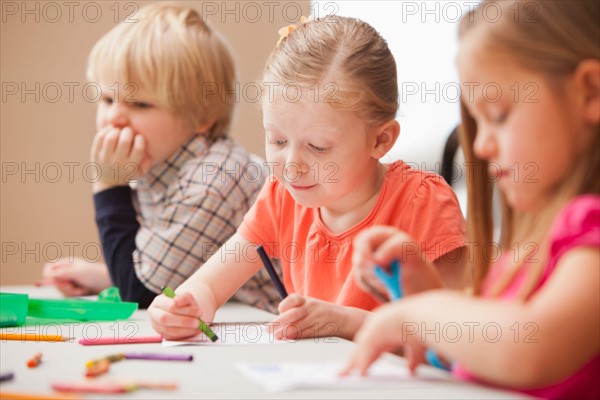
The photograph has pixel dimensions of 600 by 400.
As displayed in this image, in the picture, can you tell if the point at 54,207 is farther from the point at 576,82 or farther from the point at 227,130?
the point at 576,82

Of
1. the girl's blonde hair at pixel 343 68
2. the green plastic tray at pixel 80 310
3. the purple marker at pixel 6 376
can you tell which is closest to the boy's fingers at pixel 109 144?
the green plastic tray at pixel 80 310

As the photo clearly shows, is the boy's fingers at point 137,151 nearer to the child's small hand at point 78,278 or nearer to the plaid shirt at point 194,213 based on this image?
the plaid shirt at point 194,213

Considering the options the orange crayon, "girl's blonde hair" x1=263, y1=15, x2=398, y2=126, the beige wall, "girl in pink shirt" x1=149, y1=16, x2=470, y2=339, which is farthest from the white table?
the beige wall

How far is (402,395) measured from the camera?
0.64 m

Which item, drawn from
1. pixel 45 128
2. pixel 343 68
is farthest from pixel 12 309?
pixel 45 128

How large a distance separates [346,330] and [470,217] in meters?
0.25

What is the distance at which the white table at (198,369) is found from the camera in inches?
25.5

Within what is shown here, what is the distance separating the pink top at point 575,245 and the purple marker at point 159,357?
0.92 feet

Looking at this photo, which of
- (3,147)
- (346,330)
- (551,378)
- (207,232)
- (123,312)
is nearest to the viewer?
(551,378)

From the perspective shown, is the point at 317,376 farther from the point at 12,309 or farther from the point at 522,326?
the point at 12,309

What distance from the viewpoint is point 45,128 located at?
2.38 metres

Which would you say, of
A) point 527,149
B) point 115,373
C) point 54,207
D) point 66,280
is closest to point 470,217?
point 527,149

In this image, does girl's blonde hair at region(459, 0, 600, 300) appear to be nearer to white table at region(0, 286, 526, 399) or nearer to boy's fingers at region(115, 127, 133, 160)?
white table at region(0, 286, 526, 399)

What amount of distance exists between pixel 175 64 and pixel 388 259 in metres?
1.07
